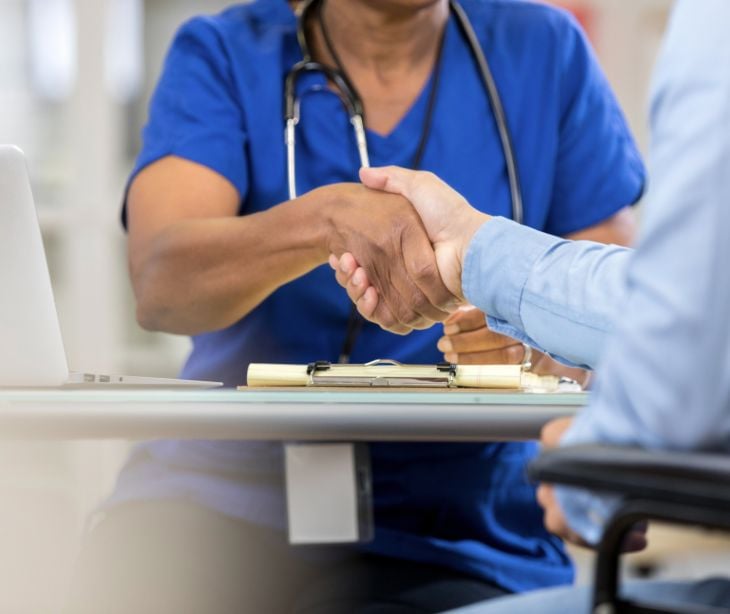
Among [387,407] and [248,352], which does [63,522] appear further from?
[387,407]

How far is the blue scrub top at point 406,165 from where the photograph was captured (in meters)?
1.32

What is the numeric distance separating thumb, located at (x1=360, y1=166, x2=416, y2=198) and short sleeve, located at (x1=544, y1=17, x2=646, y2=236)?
36 centimetres

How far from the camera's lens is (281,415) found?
2.89 ft

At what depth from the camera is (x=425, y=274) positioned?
120 centimetres

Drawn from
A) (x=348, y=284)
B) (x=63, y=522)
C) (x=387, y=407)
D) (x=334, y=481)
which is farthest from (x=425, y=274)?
(x=63, y=522)

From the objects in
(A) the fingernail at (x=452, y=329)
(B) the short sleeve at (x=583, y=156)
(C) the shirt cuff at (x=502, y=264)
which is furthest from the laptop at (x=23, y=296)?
(B) the short sleeve at (x=583, y=156)

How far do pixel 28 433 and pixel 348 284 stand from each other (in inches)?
17.7

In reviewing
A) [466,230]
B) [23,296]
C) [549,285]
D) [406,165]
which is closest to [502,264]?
[549,285]

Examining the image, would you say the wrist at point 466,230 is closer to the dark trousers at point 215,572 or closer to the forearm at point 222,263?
the forearm at point 222,263

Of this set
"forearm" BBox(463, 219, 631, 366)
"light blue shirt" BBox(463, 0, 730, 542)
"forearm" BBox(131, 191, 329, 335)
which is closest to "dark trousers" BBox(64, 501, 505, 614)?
"forearm" BBox(131, 191, 329, 335)

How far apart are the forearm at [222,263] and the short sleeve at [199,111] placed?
0.10m

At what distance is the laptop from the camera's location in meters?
1.01

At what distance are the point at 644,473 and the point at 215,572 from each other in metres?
0.78

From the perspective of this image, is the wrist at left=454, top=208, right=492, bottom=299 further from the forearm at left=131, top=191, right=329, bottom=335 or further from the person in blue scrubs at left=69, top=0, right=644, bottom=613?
the forearm at left=131, top=191, right=329, bottom=335
